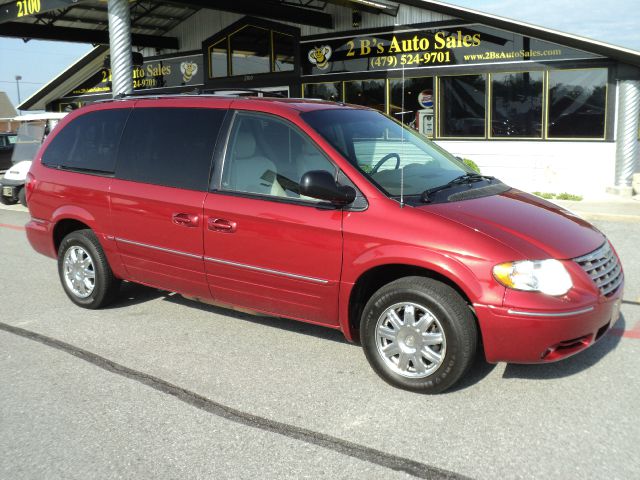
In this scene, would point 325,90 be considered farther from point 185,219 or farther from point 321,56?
point 185,219

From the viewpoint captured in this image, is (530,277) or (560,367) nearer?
(530,277)

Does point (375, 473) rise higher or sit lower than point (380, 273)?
lower

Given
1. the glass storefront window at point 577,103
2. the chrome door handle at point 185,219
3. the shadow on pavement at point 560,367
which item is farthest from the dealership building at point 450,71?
the shadow on pavement at point 560,367

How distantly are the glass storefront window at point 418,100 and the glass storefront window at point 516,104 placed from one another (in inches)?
62.2

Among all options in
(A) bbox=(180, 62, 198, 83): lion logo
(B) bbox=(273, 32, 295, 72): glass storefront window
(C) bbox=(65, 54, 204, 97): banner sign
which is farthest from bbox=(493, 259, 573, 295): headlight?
(A) bbox=(180, 62, 198, 83): lion logo

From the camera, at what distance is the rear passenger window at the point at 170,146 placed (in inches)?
192

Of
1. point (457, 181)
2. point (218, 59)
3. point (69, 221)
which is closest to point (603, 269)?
point (457, 181)

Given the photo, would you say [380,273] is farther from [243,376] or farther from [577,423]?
[577,423]

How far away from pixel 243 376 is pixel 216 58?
681 inches

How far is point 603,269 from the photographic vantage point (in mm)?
4008

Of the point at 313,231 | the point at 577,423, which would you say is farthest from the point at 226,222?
the point at 577,423

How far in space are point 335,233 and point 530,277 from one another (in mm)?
1211

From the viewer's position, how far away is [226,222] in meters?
4.61

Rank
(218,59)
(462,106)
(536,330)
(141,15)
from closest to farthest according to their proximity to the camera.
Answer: (536,330) < (462,106) < (141,15) < (218,59)
